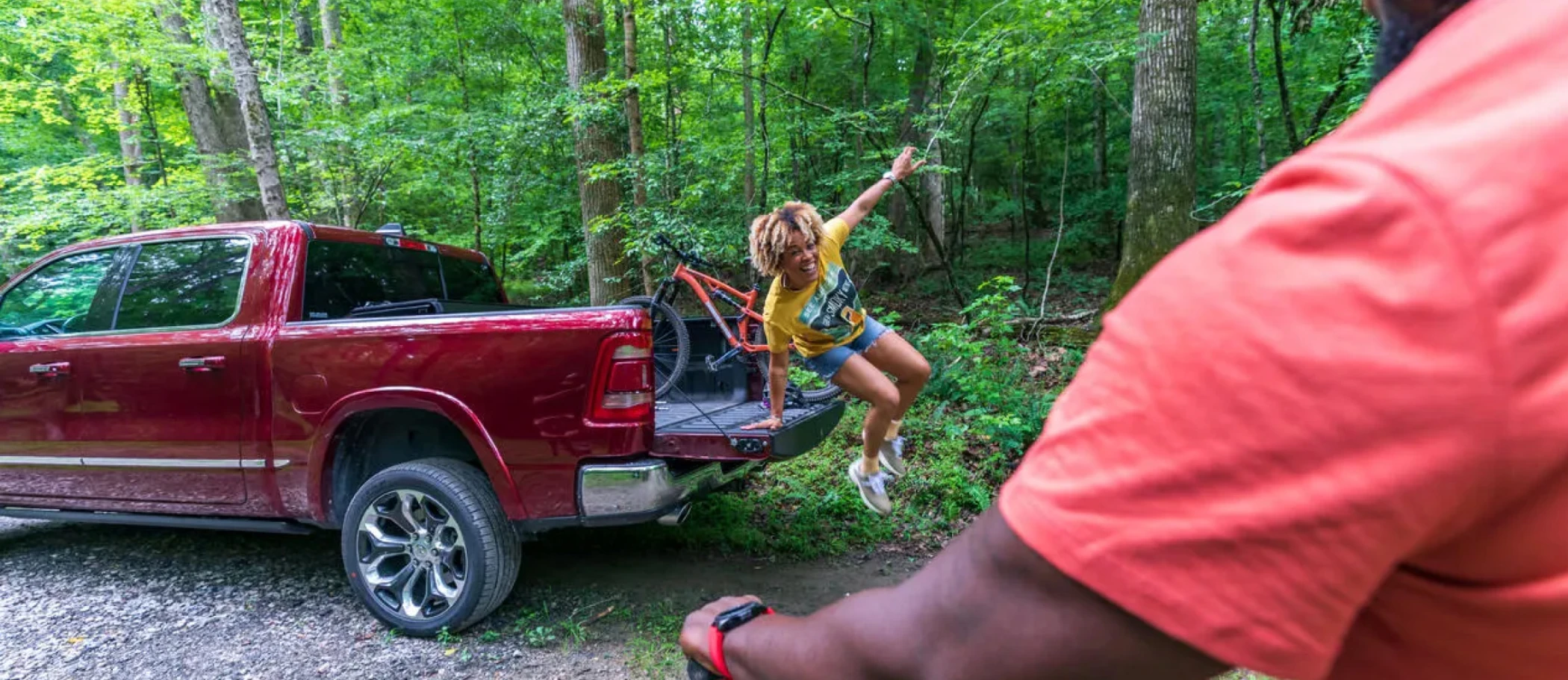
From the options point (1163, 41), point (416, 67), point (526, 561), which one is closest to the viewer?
point (526, 561)

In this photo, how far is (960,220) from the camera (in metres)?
14.2

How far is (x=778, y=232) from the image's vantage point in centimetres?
430

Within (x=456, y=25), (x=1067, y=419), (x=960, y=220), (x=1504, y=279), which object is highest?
(x=456, y=25)

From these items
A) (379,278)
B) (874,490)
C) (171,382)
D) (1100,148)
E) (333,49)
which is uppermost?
(333,49)

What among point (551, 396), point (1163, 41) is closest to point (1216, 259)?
point (551, 396)

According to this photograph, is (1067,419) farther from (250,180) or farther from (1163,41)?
(250,180)

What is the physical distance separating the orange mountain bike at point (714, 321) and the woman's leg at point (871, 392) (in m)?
0.49

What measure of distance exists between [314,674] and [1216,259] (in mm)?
4178

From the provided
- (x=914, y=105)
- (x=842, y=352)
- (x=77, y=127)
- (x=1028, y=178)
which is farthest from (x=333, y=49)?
(x=1028, y=178)

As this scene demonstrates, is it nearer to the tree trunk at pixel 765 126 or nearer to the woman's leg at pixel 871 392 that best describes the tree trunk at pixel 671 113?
the tree trunk at pixel 765 126

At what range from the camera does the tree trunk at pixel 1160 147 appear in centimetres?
733

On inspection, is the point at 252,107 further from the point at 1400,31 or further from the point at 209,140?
the point at 1400,31

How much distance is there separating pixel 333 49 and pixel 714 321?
26.1 feet

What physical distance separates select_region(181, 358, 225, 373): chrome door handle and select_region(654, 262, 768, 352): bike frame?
10.5 ft
